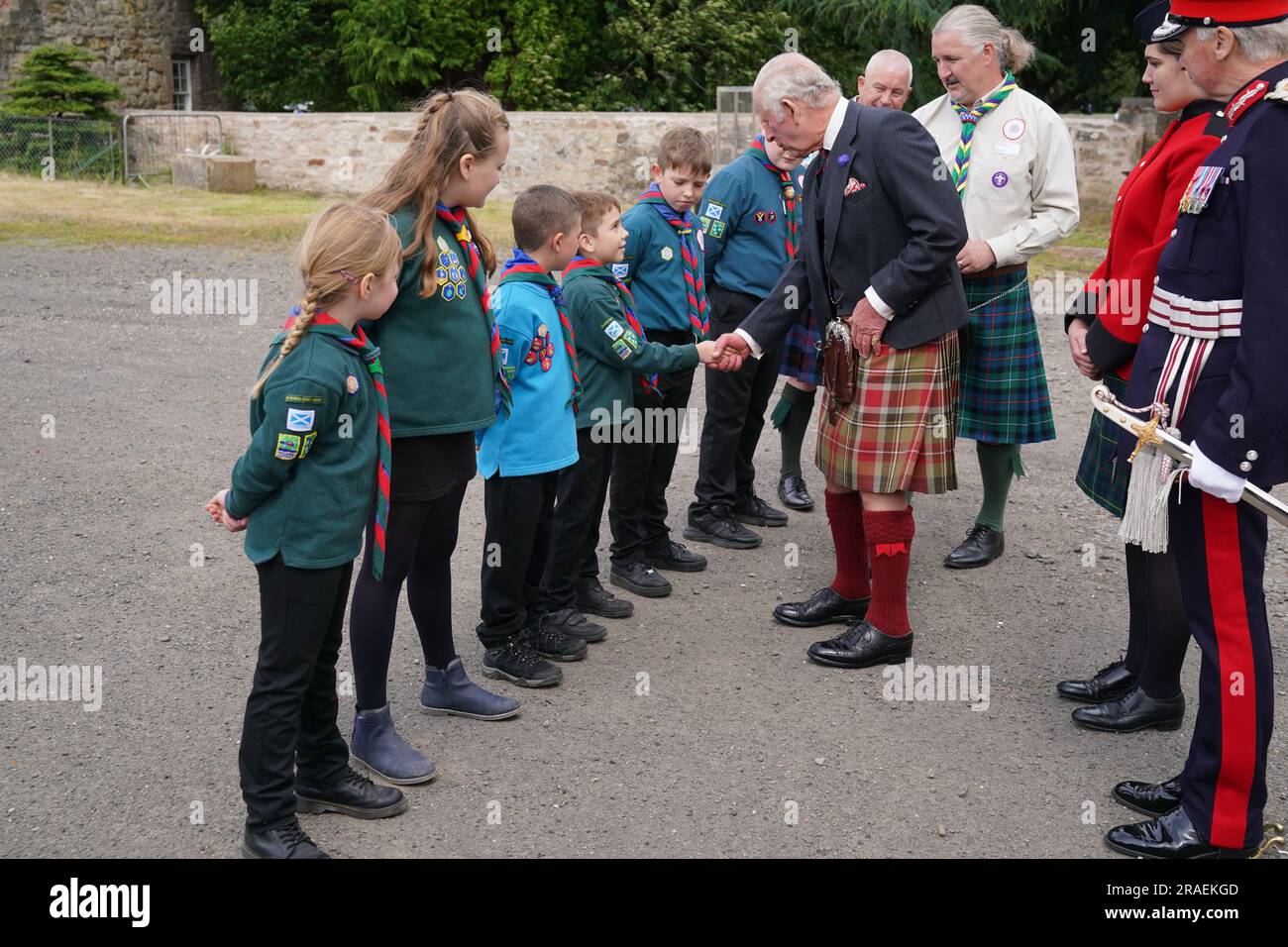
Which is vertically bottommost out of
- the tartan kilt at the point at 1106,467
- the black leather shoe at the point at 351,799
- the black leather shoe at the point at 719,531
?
the black leather shoe at the point at 351,799

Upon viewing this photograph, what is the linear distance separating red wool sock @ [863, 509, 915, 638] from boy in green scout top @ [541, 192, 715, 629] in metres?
0.92

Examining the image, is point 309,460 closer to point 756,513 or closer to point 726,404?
point 726,404

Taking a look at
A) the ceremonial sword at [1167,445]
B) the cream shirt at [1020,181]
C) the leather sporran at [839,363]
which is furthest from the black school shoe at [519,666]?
the cream shirt at [1020,181]

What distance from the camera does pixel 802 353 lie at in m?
6.20

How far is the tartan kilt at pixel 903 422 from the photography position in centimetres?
452

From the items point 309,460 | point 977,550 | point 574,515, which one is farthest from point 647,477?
point 309,460

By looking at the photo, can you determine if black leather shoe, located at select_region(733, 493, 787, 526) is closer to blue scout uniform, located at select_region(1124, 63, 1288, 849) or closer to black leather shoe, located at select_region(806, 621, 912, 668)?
black leather shoe, located at select_region(806, 621, 912, 668)

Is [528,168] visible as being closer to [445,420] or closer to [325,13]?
[325,13]

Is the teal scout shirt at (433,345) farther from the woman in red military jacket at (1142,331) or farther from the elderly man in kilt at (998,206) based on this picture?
the elderly man in kilt at (998,206)

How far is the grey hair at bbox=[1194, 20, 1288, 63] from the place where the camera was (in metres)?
3.26

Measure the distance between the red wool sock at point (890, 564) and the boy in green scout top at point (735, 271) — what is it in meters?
1.28

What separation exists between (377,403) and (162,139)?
62.2 feet

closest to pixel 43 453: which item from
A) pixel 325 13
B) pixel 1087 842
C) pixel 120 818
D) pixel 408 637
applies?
pixel 408 637

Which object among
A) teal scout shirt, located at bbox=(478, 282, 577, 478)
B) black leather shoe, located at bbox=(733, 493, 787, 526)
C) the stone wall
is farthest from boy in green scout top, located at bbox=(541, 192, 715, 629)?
the stone wall
